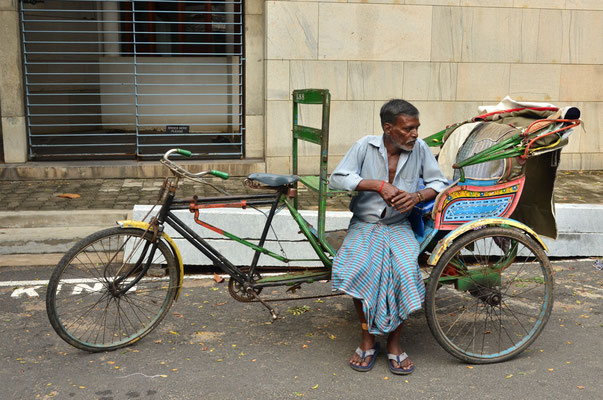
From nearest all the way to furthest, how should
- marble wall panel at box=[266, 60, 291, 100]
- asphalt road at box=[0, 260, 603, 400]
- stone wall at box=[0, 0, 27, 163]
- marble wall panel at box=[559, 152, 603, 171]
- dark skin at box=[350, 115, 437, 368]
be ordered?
asphalt road at box=[0, 260, 603, 400]
dark skin at box=[350, 115, 437, 368]
stone wall at box=[0, 0, 27, 163]
marble wall panel at box=[266, 60, 291, 100]
marble wall panel at box=[559, 152, 603, 171]

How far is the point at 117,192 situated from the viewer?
7.93 m

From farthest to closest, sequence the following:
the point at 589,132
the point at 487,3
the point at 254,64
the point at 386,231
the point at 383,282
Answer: the point at 589,132 < the point at 254,64 < the point at 487,3 < the point at 386,231 < the point at 383,282

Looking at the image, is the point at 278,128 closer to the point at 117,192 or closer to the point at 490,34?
the point at 117,192

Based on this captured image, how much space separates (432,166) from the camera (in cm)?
404

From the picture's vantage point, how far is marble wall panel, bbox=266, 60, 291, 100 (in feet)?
28.9

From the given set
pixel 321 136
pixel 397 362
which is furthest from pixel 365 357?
pixel 321 136

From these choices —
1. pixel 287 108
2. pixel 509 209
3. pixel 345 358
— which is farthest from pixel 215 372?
pixel 287 108

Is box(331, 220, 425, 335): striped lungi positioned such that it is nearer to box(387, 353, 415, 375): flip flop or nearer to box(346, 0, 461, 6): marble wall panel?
box(387, 353, 415, 375): flip flop

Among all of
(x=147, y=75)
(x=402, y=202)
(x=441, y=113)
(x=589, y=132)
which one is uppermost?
(x=147, y=75)

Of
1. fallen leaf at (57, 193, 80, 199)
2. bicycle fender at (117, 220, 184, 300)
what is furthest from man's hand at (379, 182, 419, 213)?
fallen leaf at (57, 193, 80, 199)

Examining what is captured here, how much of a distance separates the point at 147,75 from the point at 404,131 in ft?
24.1

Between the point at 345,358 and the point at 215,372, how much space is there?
747 millimetres

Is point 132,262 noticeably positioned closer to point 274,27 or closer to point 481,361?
point 481,361

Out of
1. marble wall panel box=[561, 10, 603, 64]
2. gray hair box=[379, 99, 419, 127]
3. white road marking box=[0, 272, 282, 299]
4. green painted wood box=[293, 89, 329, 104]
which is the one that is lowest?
white road marking box=[0, 272, 282, 299]
